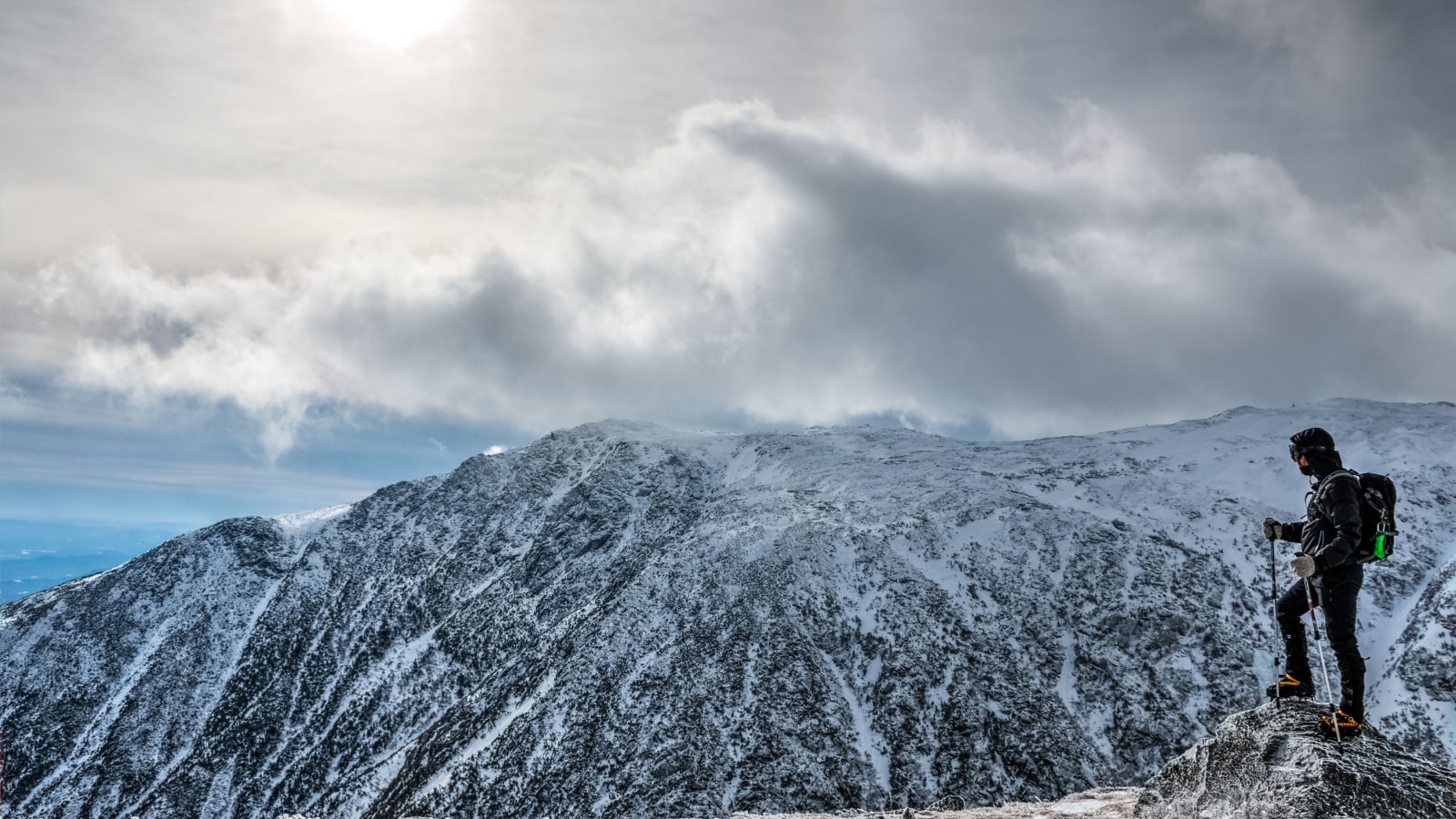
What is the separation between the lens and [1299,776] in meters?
9.20

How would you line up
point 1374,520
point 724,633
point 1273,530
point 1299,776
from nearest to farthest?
point 1299,776 < point 1374,520 < point 1273,530 < point 724,633

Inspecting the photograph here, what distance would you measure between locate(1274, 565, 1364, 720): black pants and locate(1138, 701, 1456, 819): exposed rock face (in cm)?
57

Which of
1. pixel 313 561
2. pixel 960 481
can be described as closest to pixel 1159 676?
pixel 960 481

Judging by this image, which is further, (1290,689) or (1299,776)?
(1290,689)

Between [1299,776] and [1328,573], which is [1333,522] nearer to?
[1328,573]

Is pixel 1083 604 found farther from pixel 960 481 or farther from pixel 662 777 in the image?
pixel 662 777

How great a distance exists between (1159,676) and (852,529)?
86.8 ft

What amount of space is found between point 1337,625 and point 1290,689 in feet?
5.17

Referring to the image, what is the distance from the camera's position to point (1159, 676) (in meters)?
47.4

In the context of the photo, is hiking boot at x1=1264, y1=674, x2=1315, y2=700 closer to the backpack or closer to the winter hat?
the backpack

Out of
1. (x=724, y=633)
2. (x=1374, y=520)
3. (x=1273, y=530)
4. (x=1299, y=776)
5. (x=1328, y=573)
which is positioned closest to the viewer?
(x=1299, y=776)

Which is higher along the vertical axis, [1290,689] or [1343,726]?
[1290,689]

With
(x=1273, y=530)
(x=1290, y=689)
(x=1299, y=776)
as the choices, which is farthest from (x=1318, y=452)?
(x=1299, y=776)

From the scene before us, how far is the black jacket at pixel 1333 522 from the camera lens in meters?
9.62
